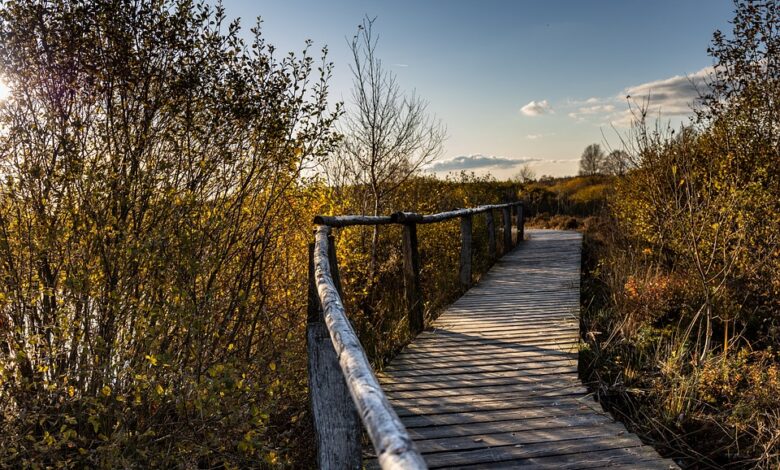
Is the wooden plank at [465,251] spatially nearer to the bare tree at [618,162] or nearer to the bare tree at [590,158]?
the bare tree at [618,162]

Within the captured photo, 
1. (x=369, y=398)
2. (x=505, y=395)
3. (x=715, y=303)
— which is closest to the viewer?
(x=369, y=398)

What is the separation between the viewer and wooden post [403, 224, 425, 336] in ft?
18.2

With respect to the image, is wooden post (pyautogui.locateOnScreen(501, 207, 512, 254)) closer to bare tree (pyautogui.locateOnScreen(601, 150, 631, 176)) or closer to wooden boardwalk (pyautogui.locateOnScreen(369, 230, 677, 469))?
bare tree (pyautogui.locateOnScreen(601, 150, 631, 176))

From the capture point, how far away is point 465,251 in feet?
26.3

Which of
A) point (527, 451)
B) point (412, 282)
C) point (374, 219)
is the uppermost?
point (374, 219)

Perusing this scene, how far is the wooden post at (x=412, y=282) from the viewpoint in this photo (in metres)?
5.56

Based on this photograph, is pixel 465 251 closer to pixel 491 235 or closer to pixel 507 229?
pixel 491 235

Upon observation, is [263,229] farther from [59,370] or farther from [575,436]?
[575,436]

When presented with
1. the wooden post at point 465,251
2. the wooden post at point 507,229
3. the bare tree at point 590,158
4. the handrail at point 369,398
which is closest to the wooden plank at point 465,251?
the wooden post at point 465,251

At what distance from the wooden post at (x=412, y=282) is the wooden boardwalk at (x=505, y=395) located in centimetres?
15

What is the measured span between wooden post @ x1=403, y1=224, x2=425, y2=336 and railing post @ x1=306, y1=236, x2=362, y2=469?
8.43ft

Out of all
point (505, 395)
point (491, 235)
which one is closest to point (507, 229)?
point (491, 235)

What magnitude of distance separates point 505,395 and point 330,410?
1.52 metres

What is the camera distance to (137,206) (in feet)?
14.0
